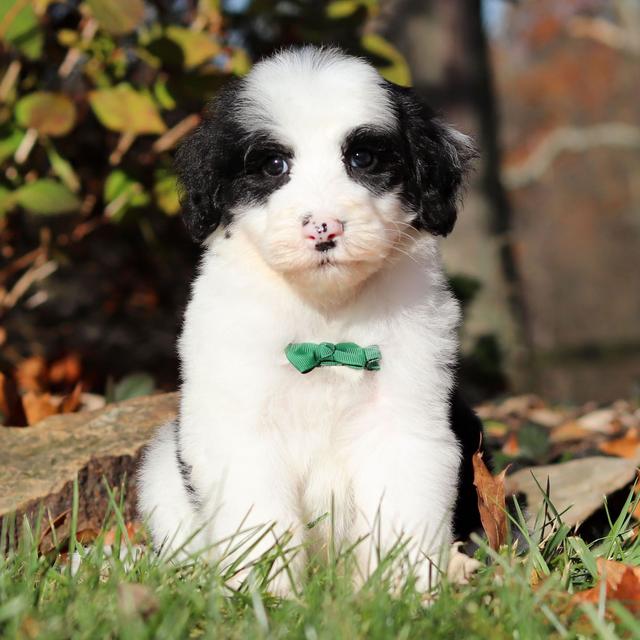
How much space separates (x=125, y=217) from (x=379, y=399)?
2516mm

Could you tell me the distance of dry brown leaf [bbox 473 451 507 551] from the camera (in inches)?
114

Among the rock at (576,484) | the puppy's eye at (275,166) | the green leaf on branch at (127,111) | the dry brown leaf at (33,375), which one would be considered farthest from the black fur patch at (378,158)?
the dry brown leaf at (33,375)

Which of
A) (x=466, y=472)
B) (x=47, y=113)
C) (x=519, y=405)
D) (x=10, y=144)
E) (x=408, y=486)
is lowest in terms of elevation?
(x=519, y=405)

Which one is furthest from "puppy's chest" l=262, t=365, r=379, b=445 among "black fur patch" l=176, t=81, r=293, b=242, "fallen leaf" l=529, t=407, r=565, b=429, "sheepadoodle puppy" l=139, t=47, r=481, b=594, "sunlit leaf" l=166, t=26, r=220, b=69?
"fallen leaf" l=529, t=407, r=565, b=429

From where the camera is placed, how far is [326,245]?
2590 millimetres

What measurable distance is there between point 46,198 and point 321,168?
6.71ft

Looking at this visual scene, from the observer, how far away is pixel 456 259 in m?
7.82

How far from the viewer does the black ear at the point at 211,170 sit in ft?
9.70

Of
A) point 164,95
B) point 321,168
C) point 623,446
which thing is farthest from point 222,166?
point 623,446

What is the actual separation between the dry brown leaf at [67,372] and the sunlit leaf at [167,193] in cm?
132

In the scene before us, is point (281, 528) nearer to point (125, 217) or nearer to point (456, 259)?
point (125, 217)

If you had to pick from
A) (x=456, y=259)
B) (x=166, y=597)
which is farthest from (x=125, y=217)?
(x=456, y=259)

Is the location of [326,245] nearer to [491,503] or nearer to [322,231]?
[322,231]

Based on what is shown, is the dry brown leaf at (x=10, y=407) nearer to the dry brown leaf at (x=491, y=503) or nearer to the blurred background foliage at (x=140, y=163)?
the blurred background foliage at (x=140, y=163)
